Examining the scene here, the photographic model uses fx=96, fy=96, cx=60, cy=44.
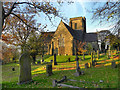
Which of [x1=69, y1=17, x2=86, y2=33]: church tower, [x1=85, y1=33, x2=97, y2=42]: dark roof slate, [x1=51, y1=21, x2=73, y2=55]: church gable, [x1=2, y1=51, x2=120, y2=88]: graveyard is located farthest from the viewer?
[x1=69, y1=17, x2=86, y2=33]: church tower

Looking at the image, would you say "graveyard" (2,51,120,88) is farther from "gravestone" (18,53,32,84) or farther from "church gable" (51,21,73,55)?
"church gable" (51,21,73,55)

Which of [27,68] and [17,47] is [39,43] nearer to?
[17,47]

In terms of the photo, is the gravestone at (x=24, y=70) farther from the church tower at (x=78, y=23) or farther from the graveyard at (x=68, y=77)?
the church tower at (x=78, y=23)

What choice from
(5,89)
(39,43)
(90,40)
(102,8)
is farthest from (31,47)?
(90,40)

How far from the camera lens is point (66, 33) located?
28531 mm

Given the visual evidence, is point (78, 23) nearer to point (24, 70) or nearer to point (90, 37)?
point (90, 37)

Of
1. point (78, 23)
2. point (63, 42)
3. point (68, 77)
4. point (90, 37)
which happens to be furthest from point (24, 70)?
point (78, 23)

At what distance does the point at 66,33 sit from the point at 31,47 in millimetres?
13786

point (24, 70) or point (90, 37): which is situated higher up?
point (90, 37)

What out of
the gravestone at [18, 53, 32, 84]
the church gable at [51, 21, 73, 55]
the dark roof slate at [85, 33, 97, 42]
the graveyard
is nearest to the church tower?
the dark roof slate at [85, 33, 97, 42]

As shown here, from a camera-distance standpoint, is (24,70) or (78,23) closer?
(24,70)

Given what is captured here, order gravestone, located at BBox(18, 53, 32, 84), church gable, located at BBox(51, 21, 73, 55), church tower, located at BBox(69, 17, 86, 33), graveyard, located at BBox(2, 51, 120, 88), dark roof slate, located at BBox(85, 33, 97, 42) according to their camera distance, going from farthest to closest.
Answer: church tower, located at BBox(69, 17, 86, 33) → dark roof slate, located at BBox(85, 33, 97, 42) → church gable, located at BBox(51, 21, 73, 55) → gravestone, located at BBox(18, 53, 32, 84) → graveyard, located at BBox(2, 51, 120, 88)

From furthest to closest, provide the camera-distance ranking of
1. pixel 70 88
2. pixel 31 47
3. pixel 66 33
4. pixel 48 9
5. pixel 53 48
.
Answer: pixel 53 48 < pixel 66 33 < pixel 31 47 < pixel 48 9 < pixel 70 88

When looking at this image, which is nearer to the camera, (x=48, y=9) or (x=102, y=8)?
(x=102, y=8)
